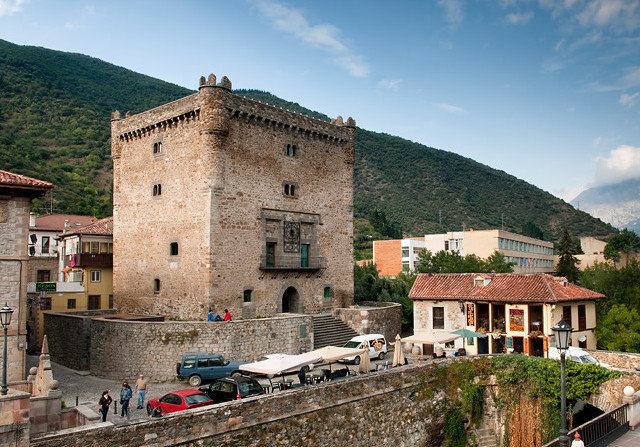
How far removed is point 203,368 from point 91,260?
18.2 m

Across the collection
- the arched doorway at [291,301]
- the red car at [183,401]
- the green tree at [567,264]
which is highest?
the green tree at [567,264]

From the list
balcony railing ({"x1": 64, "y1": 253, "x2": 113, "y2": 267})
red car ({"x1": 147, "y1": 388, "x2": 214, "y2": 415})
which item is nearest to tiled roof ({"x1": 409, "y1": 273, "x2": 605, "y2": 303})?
red car ({"x1": 147, "y1": 388, "x2": 214, "y2": 415})

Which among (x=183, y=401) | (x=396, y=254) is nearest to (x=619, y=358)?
(x=183, y=401)

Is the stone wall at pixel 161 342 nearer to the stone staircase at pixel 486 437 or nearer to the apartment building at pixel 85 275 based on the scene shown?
the apartment building at pixel 85 275

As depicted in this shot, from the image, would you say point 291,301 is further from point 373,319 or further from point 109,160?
point 109,160

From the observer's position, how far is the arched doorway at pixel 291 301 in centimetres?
3341

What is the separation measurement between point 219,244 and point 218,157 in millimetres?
4752

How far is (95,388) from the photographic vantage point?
75.7 feet

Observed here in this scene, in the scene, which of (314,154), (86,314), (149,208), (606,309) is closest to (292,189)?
(314,154)

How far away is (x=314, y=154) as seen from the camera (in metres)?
34.8

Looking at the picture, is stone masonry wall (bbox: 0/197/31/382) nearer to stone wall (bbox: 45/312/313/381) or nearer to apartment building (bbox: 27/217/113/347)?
stone wall (bbox: 45/312/313/381)

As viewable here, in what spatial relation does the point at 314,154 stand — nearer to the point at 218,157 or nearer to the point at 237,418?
the point at 218,157

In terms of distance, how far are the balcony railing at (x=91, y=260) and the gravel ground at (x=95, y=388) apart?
1016 cm

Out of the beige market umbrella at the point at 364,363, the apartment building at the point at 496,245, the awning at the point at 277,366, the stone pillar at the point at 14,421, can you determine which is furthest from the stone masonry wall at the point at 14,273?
the apartment building at the point at 496,245
